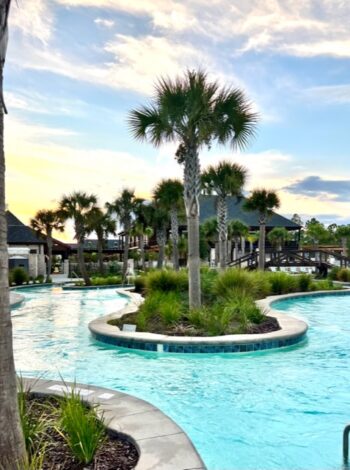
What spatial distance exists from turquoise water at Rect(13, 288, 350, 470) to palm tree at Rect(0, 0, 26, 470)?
2170 mm

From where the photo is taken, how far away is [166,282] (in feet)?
47.8

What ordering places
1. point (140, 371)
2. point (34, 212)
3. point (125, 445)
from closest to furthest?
point (125, 445) → point (140, 371) → point (34, 212)

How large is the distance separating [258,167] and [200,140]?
11.2 m

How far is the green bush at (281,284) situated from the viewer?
19609 millimetres

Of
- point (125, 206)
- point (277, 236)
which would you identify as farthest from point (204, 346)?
point (277, 236)

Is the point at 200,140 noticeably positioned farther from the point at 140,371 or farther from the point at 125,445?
the point at 125,445

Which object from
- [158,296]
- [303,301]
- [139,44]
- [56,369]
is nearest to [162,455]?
[56,369]

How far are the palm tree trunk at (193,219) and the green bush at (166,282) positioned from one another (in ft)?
9.83

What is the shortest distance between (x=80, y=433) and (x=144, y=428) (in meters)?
0.73

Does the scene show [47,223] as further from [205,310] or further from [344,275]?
[205,310]

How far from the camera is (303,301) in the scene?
61.6 ft

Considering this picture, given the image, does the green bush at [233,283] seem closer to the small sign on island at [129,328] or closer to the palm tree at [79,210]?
the small sign on island at [129,328]

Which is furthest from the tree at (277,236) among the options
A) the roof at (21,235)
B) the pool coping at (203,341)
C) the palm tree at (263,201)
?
the pool coping at (203,341)

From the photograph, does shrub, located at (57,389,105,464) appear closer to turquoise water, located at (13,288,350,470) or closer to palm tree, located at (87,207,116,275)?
turquoise water, located at (13,288,350,470)
